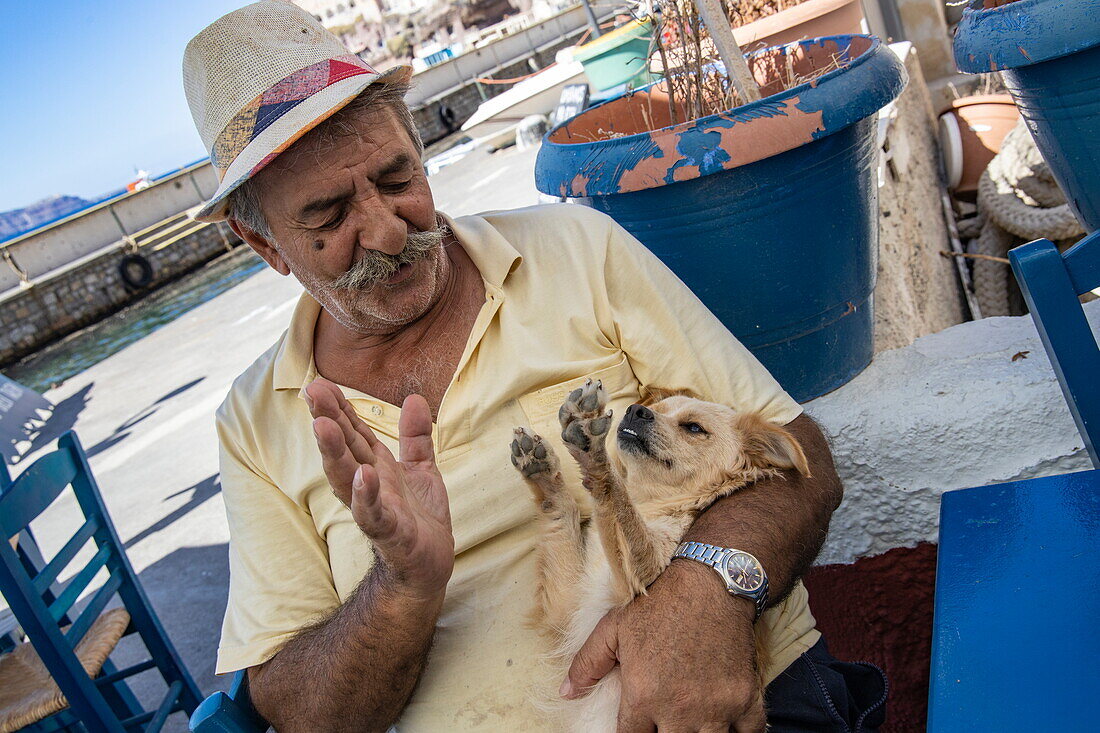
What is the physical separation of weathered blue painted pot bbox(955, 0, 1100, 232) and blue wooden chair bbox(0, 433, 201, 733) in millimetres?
3300

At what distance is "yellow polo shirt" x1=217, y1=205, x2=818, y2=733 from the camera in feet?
5.34

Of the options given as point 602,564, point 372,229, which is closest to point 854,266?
point 602,564

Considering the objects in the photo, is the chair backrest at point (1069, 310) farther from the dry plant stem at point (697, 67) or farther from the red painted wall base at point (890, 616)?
the dry plant stem at point (697, 67)

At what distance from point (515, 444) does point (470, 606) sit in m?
0.35

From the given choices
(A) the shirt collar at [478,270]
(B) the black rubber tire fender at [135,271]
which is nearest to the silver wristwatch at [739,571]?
(A) the shirt collar at [478,270]

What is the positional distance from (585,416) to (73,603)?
224 cm

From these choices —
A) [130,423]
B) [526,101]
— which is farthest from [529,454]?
[526,101]

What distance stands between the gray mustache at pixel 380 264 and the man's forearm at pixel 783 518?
77 cm

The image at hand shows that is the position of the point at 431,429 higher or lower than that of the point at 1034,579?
higher

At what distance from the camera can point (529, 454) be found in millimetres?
1635

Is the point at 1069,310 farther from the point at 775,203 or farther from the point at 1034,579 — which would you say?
the point at 775,203

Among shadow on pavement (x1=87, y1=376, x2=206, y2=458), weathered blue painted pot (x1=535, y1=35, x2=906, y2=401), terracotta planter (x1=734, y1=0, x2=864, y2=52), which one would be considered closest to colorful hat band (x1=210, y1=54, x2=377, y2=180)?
weathered blue painted pot (x1=535, y1=35, x2=906, y2=401)

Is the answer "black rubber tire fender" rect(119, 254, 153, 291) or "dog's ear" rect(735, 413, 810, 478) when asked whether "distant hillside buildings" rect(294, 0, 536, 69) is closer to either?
"black rubber tire fender" rect(119, 254, 153, 291)

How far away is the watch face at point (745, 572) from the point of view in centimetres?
140
